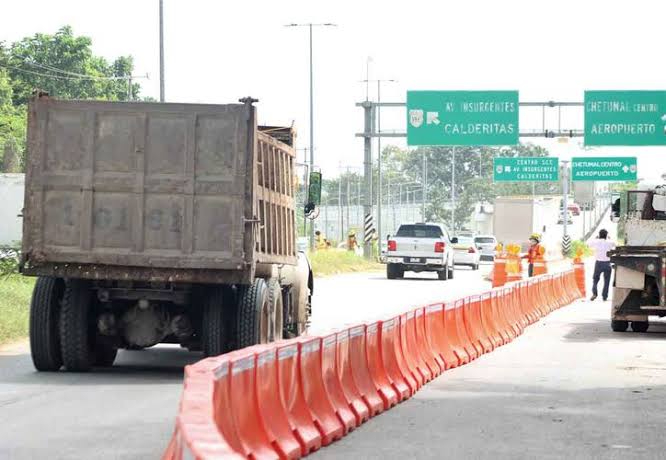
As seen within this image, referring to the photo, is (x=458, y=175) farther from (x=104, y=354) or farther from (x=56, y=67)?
(x=104, y=354)

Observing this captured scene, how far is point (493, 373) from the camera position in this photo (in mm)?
17422

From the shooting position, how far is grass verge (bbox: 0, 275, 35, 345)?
2170 cm

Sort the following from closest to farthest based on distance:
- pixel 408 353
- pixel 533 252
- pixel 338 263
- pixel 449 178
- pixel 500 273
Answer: pixel 408 353 → pixel 533 252 → pixel 500 273 → pixel 338 263 → pixel 449 178

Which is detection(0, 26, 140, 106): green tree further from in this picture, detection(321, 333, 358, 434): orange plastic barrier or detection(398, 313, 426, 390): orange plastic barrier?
detection(321, 333, 358, 434): orange plastic barrier

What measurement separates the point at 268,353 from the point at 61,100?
6.76 m

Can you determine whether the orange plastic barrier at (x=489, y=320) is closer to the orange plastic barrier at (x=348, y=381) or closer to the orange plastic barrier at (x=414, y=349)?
the orange plastic barrier at (x=414, y=349)

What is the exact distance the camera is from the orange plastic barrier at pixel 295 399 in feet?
34.4

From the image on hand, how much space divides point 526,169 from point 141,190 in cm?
6684

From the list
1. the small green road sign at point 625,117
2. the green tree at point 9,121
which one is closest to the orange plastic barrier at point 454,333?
the small green road sign at point 625,117

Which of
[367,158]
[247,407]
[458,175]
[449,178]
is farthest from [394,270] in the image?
[449,178]

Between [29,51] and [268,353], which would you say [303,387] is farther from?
[29,51]

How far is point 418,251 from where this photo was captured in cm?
5203

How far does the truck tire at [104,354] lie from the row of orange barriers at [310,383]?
356cm

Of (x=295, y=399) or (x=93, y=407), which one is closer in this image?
(x=295, y=399)
